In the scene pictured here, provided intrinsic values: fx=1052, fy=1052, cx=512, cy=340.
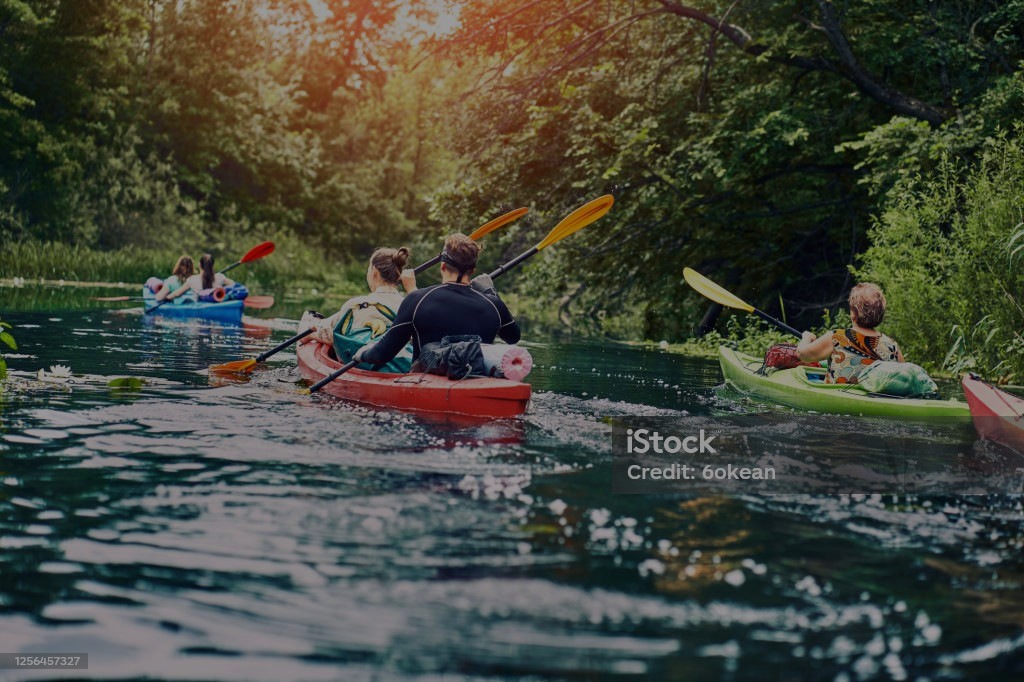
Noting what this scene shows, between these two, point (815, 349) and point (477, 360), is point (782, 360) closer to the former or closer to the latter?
point (815, 349)

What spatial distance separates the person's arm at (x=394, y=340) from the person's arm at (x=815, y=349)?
3237 millimetres

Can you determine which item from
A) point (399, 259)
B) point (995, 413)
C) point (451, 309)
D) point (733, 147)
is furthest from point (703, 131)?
point (995, 413)

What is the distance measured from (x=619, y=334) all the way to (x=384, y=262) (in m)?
9.78

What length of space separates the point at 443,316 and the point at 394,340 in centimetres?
44

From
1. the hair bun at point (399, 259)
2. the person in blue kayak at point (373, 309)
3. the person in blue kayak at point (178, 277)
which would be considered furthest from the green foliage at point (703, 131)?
the person in blue kayak at point (373, 309)

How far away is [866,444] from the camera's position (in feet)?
20.2

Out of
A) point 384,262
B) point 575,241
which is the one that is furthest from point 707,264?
point 384,262

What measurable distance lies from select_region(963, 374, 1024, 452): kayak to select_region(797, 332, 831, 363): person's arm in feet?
5.08

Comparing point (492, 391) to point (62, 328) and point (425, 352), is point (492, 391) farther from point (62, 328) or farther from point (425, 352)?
Result: point (62, 328)

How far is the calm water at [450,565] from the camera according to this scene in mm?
2760

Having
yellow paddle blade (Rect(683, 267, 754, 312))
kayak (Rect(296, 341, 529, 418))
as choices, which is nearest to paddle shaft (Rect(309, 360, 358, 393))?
kayak (Rect(296, 341, 529, 418))

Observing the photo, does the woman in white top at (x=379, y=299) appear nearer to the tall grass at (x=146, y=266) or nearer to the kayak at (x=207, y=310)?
the kayak at (x=207, y=310)

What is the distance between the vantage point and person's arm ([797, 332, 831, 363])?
8.16m

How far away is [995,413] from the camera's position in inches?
241
